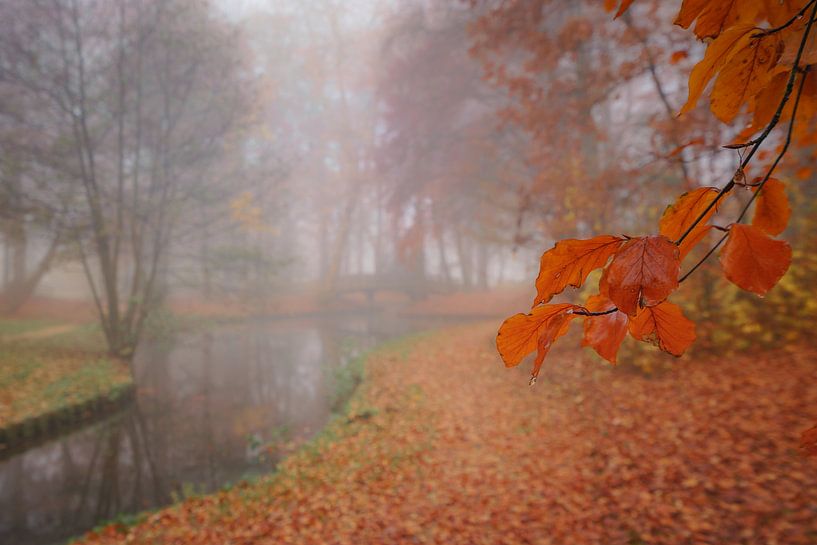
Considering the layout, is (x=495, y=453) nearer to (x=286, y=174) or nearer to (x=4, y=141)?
(x=286, y=174)

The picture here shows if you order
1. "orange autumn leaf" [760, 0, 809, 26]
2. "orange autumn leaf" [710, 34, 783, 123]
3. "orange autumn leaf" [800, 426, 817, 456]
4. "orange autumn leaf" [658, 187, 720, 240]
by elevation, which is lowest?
"orange autumn leaf" [800, 426, 817, 456]

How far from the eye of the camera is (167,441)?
6555mm

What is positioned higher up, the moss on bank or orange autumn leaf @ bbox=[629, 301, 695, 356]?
orange autumn leaf @ bbox=[629, 301, 695, 356]

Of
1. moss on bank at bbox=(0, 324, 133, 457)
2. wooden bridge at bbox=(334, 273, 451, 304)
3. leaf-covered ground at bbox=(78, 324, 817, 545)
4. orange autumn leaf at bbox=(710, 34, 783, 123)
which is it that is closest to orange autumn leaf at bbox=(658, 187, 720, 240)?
orange autumn leaf at bbox=(710, 34, 783, 123)

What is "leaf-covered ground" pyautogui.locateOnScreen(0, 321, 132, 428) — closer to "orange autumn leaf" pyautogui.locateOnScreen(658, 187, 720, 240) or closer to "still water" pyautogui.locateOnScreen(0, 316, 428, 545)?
"still water" pyautogui.locateOnScreen(0, 316, 428, 545)

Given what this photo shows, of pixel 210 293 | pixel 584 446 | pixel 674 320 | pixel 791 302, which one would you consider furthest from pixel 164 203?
pixel 791 302

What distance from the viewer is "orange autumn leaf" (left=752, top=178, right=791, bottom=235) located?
2.15 ft

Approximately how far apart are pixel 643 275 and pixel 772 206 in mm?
352

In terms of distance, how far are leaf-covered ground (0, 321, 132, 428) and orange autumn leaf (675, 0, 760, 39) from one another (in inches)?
331

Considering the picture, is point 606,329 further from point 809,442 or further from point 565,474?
point 565,474

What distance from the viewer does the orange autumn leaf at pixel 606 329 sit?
66 centimetres

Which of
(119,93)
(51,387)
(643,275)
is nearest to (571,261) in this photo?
(643,275)

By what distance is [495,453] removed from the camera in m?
4.20

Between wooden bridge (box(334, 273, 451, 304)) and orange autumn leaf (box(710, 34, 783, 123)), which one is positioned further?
wooden bridge (box(334, 273, 451, 304))
